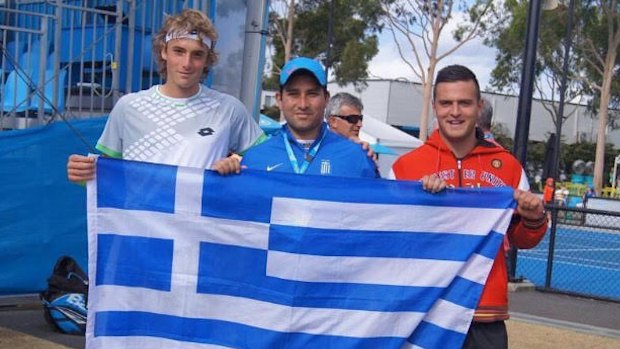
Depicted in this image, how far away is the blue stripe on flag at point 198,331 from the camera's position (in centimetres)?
388

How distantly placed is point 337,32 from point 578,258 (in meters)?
33.3

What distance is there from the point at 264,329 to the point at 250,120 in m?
0.96

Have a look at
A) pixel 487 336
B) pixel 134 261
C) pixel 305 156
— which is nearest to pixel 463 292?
pixel 487 336

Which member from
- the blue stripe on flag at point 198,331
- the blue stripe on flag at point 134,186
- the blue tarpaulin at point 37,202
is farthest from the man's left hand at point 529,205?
the blue tarpaulin at point 37,202

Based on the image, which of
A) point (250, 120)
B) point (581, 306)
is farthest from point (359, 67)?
point (250, 120)

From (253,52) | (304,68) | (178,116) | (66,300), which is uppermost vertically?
(253,52)

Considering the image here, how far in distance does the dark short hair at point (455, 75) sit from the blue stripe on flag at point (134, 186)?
1.17m

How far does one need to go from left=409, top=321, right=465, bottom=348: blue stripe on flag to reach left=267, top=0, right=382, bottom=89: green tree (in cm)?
4635

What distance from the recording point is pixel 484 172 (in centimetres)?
382

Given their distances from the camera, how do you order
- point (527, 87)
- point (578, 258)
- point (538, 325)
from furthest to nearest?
1. point (578, 258)
2. point (527, 87)
3. point (538, 325)

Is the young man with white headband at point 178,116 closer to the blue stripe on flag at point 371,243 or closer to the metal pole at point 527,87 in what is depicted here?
the blue stripe on flag at point 371,243

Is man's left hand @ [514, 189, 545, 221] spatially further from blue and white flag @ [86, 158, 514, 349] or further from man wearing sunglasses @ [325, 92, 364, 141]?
man wearing sunglasses @ [325, 92, 364, 141]

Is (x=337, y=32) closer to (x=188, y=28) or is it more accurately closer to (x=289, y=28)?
(x=289, y=28)

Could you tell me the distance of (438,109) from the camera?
372 cm
